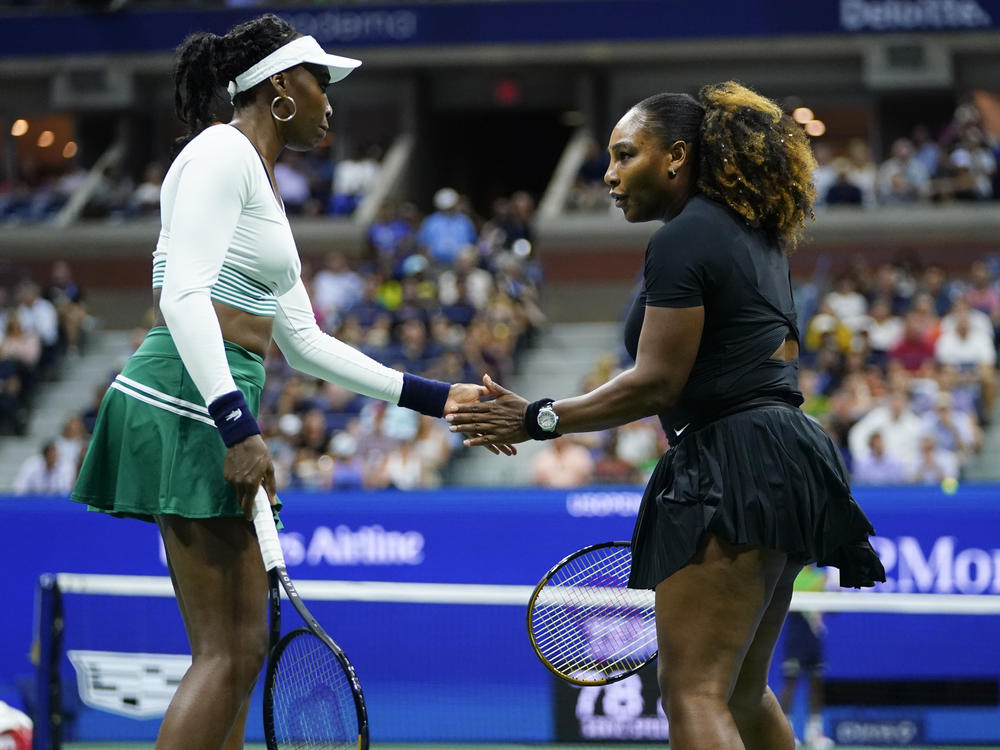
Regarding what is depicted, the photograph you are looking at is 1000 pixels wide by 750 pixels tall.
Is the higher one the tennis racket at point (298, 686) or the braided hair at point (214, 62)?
the braided hair at point (214, 62)

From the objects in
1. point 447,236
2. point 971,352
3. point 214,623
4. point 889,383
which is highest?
point 447,236

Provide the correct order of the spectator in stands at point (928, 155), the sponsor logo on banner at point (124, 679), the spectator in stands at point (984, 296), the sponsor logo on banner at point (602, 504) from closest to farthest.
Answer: the sponsor logo on banner at point (124, 679)
the sponsor logo on banner at point (602, 504)
the spectator in stands at point (984, 296)
the spectator in stands at point (928, 155)

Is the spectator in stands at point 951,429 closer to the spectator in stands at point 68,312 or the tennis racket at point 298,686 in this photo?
the tennis racket at point 298,686

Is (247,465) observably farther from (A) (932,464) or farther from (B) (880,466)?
(A) (932,464)

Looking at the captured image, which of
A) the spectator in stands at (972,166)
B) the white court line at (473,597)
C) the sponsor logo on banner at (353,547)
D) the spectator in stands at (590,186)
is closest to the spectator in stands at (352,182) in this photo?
the spectator in stands at (590,186)

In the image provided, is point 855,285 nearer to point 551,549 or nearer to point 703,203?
point 551,549

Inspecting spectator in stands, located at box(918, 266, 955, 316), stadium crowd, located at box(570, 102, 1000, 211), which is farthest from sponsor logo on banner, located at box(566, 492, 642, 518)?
stadium crowd, located at box(570, 102, 1000, 211)

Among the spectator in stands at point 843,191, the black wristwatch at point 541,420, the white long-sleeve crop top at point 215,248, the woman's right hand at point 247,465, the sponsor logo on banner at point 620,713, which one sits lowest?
the sponsor logo on banner at point 620,713

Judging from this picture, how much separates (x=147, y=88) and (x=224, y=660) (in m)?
18.5

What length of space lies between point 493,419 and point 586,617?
0.65m

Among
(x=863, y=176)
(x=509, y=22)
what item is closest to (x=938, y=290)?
(x=863, y=176)

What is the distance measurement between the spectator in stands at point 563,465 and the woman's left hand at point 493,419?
6.42 m

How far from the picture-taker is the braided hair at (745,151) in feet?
11.1

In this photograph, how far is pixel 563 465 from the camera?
10.4m
